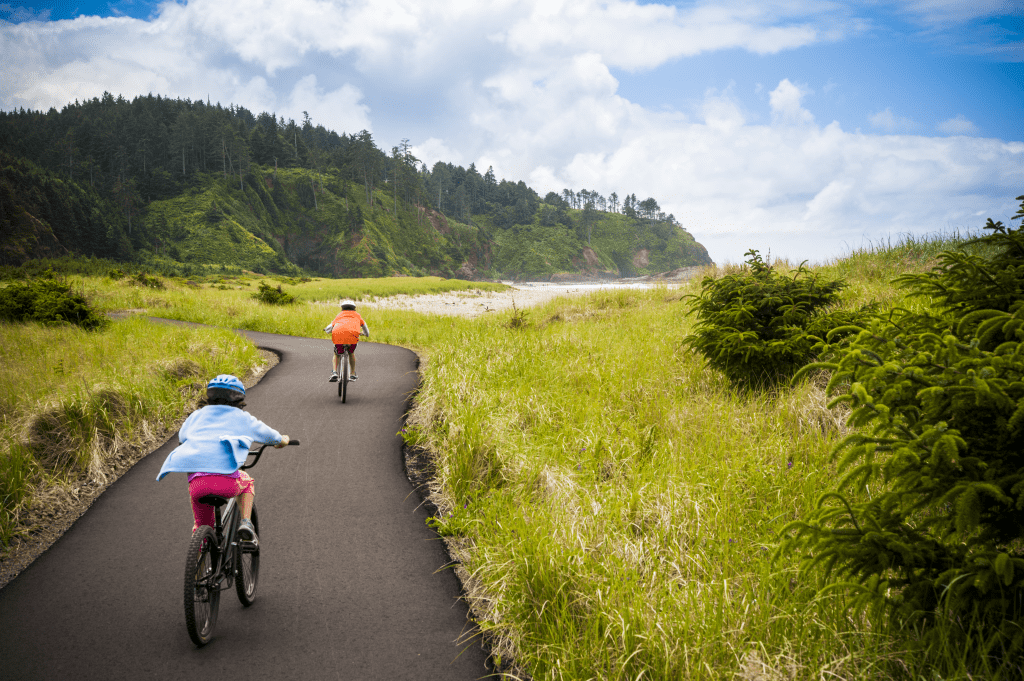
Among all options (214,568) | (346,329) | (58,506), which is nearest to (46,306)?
(346,329)

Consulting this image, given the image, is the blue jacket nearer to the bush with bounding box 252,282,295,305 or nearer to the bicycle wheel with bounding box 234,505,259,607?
the bicycle wheel with bounding box 234,505,259,607

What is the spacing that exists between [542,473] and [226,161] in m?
119

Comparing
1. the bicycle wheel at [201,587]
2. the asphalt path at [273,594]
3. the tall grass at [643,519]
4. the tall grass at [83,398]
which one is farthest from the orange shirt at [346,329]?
the bicycle wheel at [201,587]

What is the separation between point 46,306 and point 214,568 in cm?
1424

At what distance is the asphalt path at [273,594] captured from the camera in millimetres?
3316

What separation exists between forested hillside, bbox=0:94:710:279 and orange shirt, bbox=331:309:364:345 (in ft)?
213

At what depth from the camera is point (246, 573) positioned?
156 inches

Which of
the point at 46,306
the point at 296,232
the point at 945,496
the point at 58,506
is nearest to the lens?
the point at 945,496

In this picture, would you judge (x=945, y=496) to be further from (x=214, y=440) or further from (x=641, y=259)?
(x=641, y=259)

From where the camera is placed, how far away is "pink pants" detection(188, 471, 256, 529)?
3641 mm

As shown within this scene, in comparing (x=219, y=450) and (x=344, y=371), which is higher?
(x=219, y=450)

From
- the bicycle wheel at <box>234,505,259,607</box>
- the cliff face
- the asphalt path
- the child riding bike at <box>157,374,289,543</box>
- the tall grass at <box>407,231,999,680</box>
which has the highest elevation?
the cliff face

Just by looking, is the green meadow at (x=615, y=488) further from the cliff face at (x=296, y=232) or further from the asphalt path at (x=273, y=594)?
the cliff face at (x=296, y=232)

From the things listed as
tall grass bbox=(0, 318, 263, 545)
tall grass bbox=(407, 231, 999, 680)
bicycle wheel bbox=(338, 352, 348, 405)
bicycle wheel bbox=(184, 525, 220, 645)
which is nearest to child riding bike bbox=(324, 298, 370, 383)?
bicycle wheel bbox=(338, 352, 348, 405)
